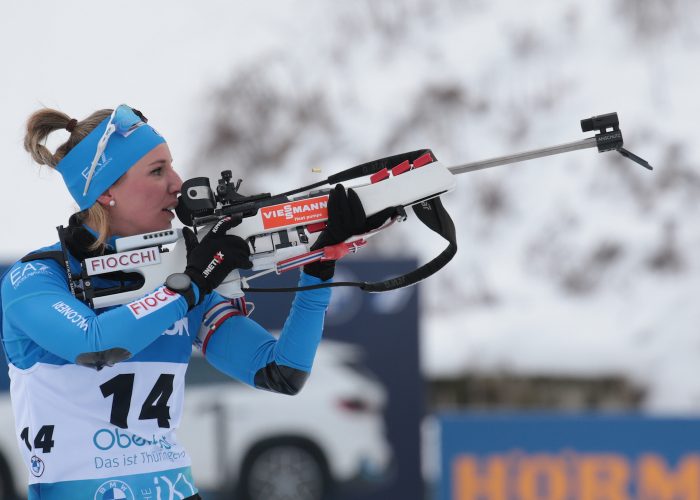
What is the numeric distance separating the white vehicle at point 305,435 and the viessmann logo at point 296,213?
4.95m

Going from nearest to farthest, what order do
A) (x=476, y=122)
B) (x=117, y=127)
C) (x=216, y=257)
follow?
(x=216, y=257) < (x=117, y=127) < (x=476, y=122)

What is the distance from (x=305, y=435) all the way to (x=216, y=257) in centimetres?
529

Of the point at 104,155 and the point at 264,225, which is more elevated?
the point at 104,155

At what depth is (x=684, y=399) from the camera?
11.6 m

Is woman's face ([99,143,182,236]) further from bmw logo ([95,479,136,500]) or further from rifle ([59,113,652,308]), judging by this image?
bmw logo ([95,479,136,500])

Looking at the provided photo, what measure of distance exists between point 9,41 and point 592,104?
30.9 feet

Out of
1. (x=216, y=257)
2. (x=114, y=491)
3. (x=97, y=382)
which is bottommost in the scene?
(x=114, y=491)

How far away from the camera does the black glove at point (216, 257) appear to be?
7.63 feet

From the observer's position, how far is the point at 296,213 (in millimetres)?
2465

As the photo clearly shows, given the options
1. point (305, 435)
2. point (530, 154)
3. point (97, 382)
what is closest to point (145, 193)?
point (97, 382)

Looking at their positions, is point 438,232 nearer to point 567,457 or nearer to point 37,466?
point 37,466

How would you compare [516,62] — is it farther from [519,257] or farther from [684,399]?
[684,399]

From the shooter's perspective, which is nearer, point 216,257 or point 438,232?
point 216,257

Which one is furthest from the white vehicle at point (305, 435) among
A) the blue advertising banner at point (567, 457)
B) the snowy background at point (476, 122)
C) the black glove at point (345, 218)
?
the black glove at point (345, 218)
